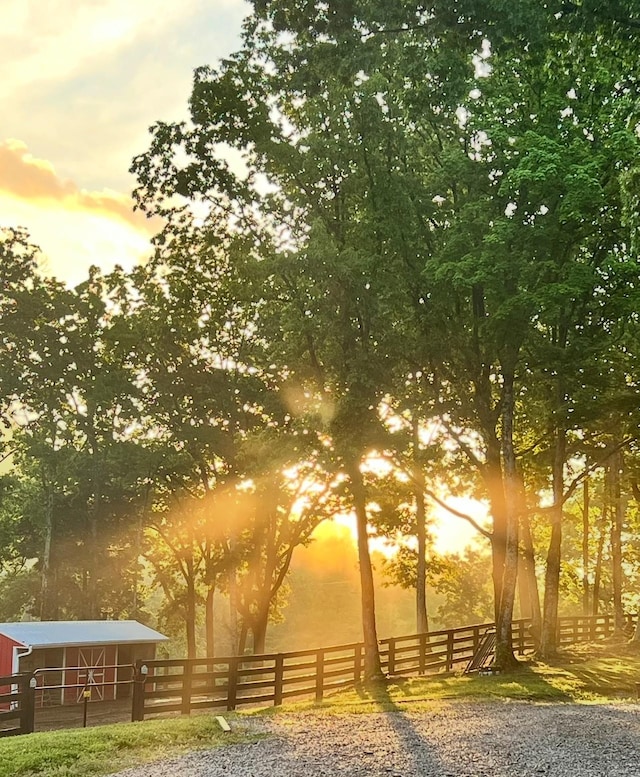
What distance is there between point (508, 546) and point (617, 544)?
12986 millimetres

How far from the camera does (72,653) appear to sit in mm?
24656

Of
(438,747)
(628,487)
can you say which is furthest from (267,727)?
(628,487)

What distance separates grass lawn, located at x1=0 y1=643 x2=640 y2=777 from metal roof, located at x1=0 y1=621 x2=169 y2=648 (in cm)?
1030

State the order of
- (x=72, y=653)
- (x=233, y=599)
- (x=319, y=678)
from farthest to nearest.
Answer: (x=233, y=599) < (x=72, y=653) < (x=319, y=678)

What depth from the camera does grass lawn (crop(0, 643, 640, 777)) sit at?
8.98 meters

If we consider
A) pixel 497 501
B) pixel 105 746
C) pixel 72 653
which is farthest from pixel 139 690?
pixel 72 653

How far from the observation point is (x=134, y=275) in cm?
3138

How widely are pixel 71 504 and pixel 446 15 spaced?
3237 cm

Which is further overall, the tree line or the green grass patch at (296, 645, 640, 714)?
the green grass patch at (296, 645, 640, 714)

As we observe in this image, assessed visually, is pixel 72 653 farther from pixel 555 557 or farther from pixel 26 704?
pixel 555 557

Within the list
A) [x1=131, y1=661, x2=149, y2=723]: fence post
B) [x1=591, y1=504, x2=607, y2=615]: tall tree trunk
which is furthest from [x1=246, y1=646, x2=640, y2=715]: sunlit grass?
[x1=591, y1=504, x2=607, y2=615]: tall tree trunk

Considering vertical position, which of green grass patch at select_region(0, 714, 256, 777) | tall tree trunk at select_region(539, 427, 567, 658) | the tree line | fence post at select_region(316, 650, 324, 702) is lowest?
fence post at select_region(316, 650, 324, 702)

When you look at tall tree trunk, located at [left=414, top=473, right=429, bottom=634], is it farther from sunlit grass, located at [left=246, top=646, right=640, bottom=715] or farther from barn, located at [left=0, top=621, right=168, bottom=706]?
barn, located at [left=0, top=621, right=168, bottom=706]

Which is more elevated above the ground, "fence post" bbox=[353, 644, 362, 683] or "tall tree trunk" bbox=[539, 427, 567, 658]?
"tall tree trunk" bbox=[539, 427, 567, 658]
